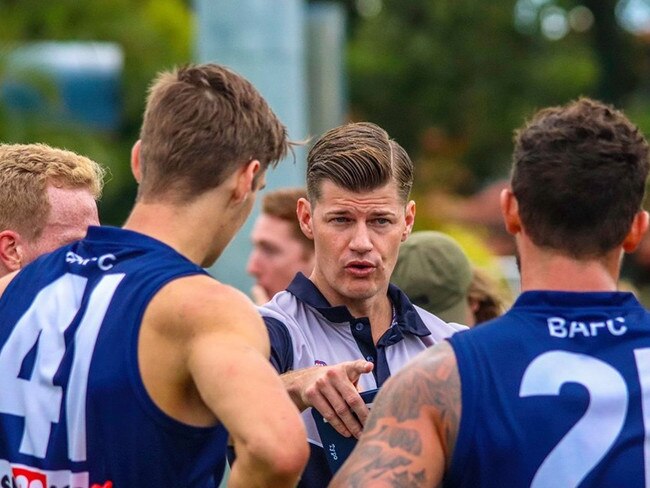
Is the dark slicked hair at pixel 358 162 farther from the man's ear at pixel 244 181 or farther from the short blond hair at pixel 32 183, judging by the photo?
the man's ear at pixel 244 181

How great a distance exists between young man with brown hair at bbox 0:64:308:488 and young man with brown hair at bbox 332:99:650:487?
288 mm

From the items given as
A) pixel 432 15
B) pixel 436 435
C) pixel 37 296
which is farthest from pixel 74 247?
pixel 432 15

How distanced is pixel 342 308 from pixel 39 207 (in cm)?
100

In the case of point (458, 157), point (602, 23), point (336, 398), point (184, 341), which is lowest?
point (458, 157)

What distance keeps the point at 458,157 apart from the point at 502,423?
25.6m

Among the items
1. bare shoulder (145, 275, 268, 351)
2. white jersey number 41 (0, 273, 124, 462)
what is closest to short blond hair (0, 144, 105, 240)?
white jersey number 41 (0, 273, 124, 462)

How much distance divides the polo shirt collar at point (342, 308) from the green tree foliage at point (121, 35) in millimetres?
15496

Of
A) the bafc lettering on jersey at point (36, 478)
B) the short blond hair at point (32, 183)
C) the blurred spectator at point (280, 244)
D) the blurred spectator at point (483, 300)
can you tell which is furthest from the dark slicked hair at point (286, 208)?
the bafc lettering on jersey at point (36, 478)

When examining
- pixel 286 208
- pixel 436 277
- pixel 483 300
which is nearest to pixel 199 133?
pixel 436 277

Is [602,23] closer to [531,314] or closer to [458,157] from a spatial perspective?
[458,157]

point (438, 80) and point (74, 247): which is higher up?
point (74, 247)

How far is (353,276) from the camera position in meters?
4.27

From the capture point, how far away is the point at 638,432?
3.02 meters

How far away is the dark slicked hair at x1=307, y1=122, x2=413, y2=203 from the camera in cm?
434
